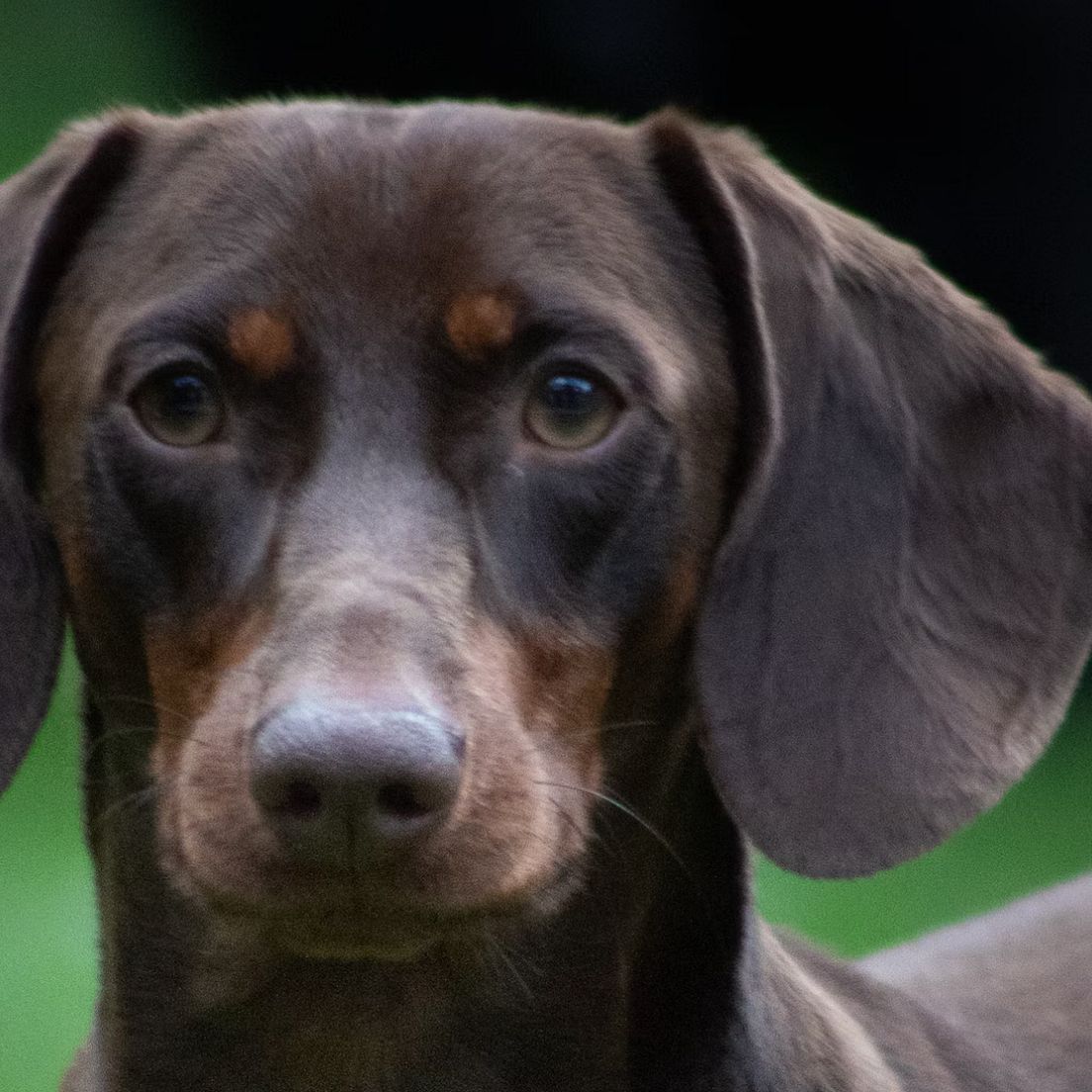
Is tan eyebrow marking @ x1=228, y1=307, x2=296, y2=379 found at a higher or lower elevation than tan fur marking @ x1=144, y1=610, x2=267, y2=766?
higher

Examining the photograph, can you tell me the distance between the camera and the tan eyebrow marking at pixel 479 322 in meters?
2.84

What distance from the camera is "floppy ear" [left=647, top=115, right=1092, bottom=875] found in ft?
9.79

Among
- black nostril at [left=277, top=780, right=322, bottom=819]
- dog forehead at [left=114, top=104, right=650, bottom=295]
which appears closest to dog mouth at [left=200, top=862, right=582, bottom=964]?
black nostril at [left=277, top=780, right=322, bottom=819]

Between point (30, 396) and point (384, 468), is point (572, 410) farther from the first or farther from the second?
point (30, 396)

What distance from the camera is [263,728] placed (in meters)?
2.50

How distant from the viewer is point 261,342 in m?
2.84

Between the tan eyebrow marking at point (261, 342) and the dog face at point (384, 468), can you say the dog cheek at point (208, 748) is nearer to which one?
the dog face at point (384, 468)

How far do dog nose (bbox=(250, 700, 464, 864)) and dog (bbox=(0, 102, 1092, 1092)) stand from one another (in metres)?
0.10

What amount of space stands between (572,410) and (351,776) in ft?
1.96

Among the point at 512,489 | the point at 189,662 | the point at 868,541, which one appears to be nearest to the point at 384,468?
the point at 512,489

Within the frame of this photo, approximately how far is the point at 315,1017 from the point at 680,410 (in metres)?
0.78

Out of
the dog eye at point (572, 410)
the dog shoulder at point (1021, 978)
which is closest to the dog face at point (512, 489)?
the dog eye at point (572, 410)

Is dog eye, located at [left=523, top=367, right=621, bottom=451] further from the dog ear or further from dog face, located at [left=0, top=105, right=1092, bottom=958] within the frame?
the dog ear

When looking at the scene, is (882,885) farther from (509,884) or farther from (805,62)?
(509,884)
